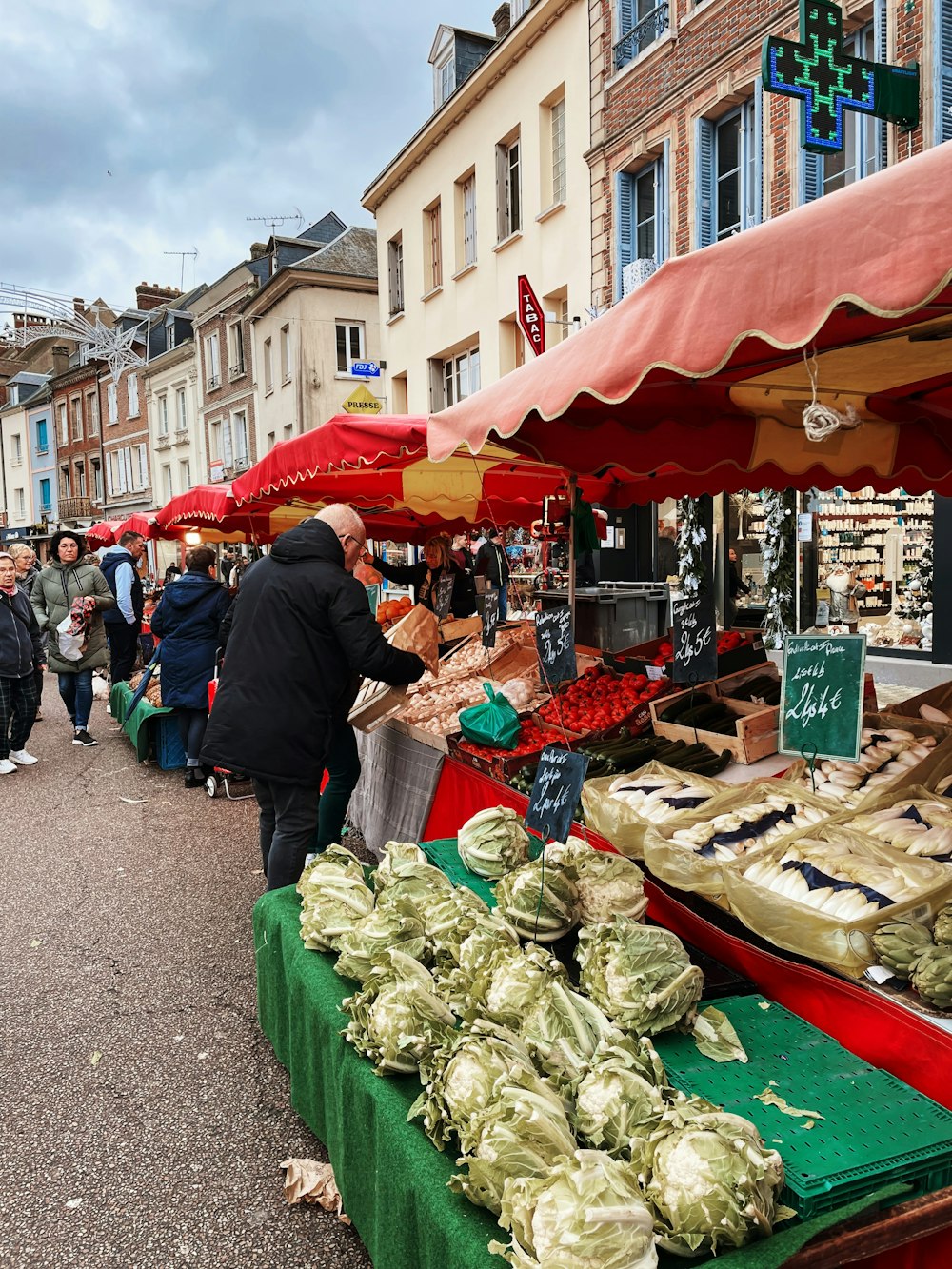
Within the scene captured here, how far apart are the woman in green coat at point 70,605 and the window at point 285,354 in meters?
18.1

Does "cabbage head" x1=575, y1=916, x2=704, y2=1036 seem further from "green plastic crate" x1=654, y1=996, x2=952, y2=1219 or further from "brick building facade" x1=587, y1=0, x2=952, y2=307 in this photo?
"brick building facade" x1=587, y1=0, x2=952, y2=307

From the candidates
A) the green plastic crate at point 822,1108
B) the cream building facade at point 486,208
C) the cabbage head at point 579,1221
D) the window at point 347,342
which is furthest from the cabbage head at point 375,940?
the window at point 347,342

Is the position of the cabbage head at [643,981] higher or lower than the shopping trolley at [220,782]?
higher

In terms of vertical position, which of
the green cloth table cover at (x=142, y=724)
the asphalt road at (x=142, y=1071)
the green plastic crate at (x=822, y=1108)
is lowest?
the asphalt road at (x=142, y=1071)

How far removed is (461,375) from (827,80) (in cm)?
1081

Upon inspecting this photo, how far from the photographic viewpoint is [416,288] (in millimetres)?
19016

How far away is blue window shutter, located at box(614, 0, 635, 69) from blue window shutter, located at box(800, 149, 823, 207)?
4.35m

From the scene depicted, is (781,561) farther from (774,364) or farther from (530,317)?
(774,364)

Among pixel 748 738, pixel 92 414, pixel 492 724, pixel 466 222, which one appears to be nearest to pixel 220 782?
pixel 492 724

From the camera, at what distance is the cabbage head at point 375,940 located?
7.88 ft

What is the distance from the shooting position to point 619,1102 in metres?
1.65

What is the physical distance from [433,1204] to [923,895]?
4.59 feet

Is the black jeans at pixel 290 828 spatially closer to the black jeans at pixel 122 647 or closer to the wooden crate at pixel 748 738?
the wooden crate at pixel 748 738

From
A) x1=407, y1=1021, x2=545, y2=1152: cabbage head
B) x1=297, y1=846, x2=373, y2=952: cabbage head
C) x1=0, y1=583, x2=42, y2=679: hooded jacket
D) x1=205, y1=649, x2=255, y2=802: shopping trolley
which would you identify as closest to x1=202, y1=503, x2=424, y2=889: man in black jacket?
x1=297, y1=846, x2=373, y2=952: cabbage head
